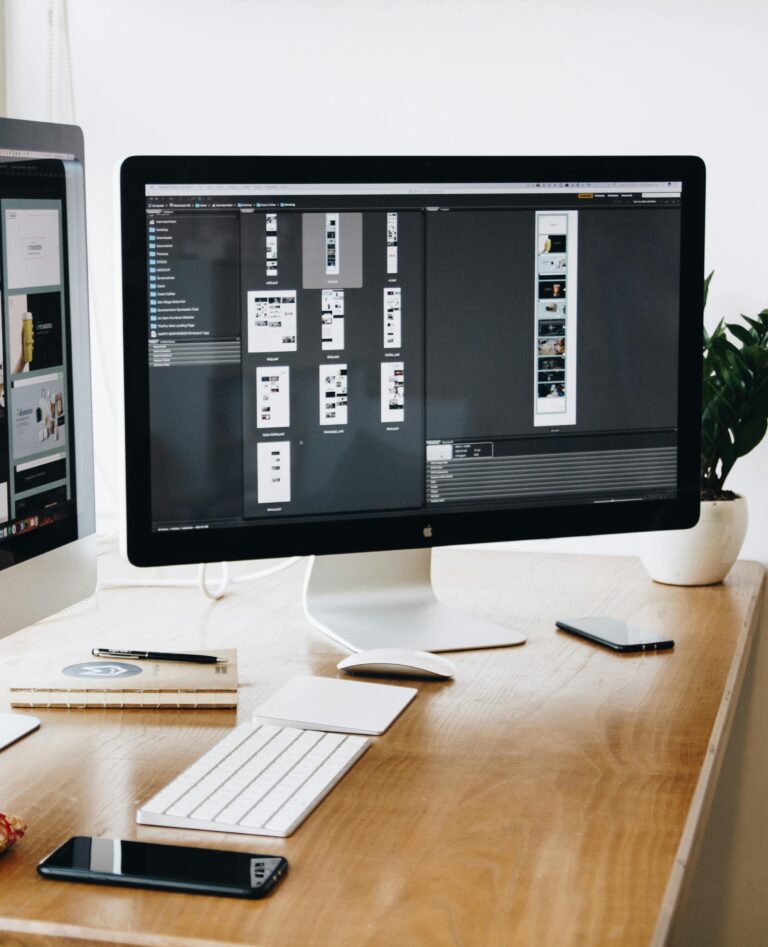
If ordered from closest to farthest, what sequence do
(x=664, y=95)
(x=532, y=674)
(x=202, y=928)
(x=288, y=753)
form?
(x=202, y=928) → (x=288, y=753) → (x=532, y=674) → (x=664, y=95)

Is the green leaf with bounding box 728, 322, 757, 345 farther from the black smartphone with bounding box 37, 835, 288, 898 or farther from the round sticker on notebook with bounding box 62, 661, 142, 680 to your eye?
the black smartphone with bounding box 37, 835, 288, 898

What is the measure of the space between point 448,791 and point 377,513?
394mm

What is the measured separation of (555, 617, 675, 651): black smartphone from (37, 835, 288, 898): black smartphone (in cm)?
58

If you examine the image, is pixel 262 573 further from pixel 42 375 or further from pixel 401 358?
pixel 42 375

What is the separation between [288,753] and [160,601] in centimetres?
56

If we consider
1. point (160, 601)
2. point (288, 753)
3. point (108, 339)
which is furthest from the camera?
point (108, 339)

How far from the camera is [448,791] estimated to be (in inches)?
36.2

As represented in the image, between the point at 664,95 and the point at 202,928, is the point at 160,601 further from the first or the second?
the point at 664,95

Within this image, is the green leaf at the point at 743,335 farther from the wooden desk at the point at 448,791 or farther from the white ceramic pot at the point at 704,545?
the wooden desk at the point at 448,791

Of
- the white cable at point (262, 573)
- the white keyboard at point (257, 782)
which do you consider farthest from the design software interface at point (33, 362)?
the white cable at point (262, 573)

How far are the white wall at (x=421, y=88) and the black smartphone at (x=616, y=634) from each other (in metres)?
0.42

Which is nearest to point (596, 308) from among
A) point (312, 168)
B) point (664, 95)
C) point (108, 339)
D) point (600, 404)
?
point (600, 404)

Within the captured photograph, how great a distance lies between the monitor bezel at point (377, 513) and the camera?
3.75ft

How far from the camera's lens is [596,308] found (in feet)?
4.25
